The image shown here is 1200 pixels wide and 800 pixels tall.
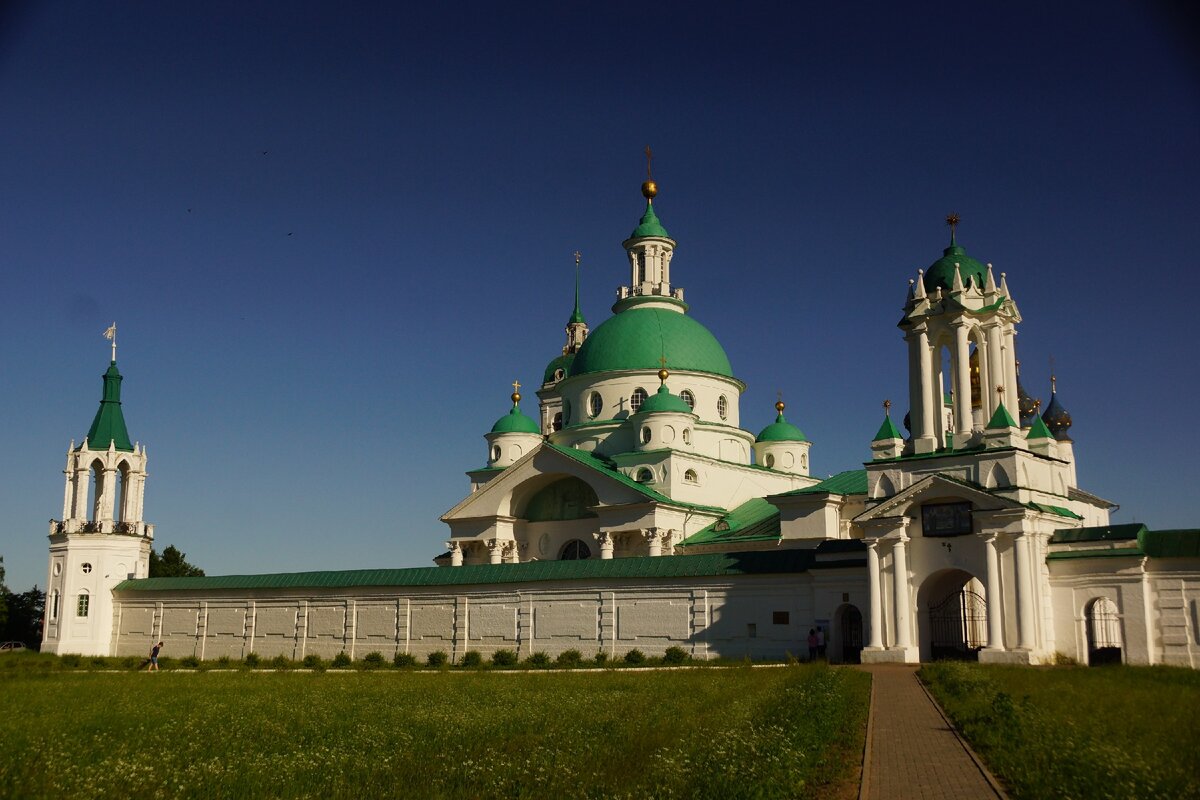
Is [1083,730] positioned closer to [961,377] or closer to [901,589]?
[901,589]

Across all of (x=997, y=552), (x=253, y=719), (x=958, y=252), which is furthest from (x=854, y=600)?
(x=253, y=719)

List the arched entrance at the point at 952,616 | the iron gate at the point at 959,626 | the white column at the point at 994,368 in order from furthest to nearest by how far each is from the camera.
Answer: the white column at the point at 994,368 < the iron gate at the point at 959,626 < the arched entrance at the point at 952,616

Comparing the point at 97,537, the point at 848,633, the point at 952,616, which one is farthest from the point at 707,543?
the point at 97,537

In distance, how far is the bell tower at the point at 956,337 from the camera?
34938 millimetres

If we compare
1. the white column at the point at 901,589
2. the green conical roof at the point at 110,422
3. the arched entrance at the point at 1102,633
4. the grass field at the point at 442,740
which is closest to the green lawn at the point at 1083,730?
the grass field at the point at 442,740

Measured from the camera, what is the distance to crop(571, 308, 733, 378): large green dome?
178 ft

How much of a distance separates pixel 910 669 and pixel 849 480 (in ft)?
53.4

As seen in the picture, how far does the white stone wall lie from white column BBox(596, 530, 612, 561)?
7.14 m

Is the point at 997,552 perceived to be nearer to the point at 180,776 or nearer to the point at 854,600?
the point at 854,600

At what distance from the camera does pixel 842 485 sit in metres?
44.0

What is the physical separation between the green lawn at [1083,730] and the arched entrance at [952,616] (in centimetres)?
906

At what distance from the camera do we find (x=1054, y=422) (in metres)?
55.8

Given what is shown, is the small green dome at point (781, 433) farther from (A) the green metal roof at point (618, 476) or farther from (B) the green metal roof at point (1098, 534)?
(B) the green metal roof at point (1098, 534)

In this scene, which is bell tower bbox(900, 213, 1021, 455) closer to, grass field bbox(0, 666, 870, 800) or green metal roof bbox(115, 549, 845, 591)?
green metal roof bbox(115, 549, 845, 591)
